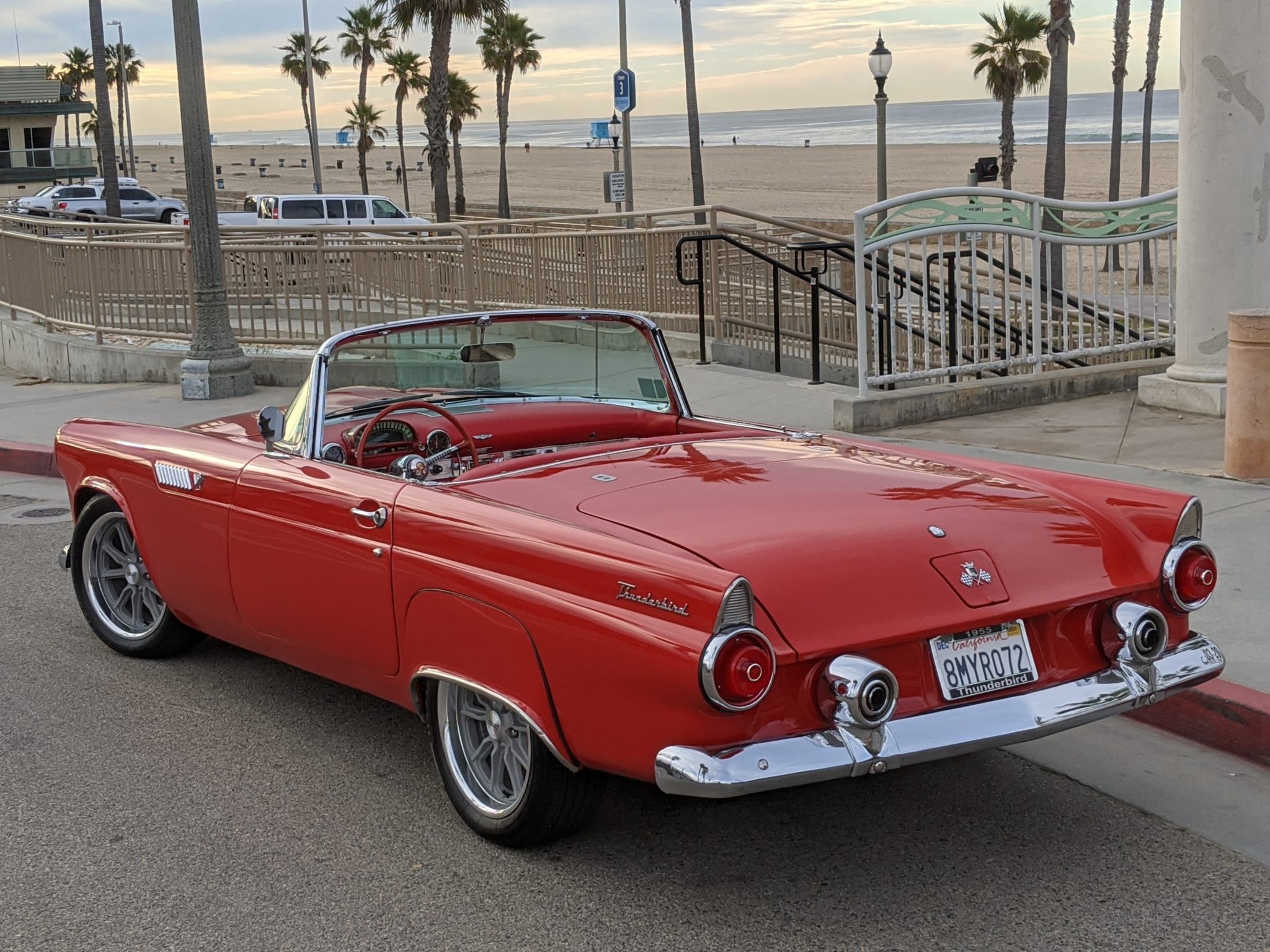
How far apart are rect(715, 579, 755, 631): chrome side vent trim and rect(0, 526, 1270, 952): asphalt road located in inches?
13.0

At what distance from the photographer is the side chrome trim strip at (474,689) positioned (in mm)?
3686

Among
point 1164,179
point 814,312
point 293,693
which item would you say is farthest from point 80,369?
point 1164,179

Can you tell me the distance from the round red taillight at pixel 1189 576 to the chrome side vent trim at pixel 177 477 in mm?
3217

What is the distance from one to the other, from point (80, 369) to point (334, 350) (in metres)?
11.3

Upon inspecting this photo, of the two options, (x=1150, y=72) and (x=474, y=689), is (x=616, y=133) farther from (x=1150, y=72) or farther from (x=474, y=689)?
(x=474, y=689)

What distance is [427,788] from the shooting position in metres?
4.57

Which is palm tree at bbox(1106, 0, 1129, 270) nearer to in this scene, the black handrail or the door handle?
the black handrail

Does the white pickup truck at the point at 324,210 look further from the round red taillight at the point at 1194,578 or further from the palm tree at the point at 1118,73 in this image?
the round red taillight at the point at 1194,578

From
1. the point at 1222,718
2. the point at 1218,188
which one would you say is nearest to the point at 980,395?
the point at 1218,188

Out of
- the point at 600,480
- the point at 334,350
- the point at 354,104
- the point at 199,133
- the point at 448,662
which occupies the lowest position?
the point at 448,662

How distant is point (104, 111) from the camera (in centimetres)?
4028

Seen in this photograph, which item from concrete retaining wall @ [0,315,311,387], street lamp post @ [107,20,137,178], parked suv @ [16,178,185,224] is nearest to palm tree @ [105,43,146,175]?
street lamp post @ [107,20,137,178]

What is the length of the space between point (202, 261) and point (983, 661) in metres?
10.7

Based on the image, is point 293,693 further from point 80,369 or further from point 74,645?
point 80,369
